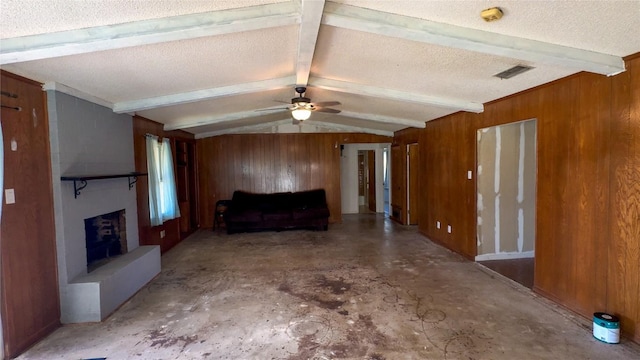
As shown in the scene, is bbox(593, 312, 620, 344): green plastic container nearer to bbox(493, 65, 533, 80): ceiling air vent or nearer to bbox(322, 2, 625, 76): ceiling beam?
bbox(322, 2, 625, 76): ceiling beam

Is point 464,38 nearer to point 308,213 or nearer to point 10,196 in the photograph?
point 10,196

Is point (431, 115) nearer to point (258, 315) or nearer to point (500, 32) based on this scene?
point (500, 32)

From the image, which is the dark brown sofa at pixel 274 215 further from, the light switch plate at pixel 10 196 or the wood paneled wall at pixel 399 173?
the light switch plate at pixel 10 196

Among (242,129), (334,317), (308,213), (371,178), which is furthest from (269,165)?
(334,317)

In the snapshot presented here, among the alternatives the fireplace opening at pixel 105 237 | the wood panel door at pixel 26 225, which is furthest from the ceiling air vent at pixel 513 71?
the fireplace opening at pixel 105 237

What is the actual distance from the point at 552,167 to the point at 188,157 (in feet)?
22.2

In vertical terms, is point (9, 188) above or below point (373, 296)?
above

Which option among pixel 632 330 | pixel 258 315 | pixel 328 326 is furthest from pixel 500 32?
pixel 258 315

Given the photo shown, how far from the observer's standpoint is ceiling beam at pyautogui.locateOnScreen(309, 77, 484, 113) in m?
4.15

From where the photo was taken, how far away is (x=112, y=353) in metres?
2.56

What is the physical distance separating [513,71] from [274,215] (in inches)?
200

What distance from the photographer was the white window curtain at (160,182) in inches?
195

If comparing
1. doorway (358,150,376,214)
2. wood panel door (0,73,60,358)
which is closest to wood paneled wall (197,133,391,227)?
doorway (358,150,376,214)

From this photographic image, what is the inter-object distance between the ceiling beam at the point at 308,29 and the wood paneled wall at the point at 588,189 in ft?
7.88
